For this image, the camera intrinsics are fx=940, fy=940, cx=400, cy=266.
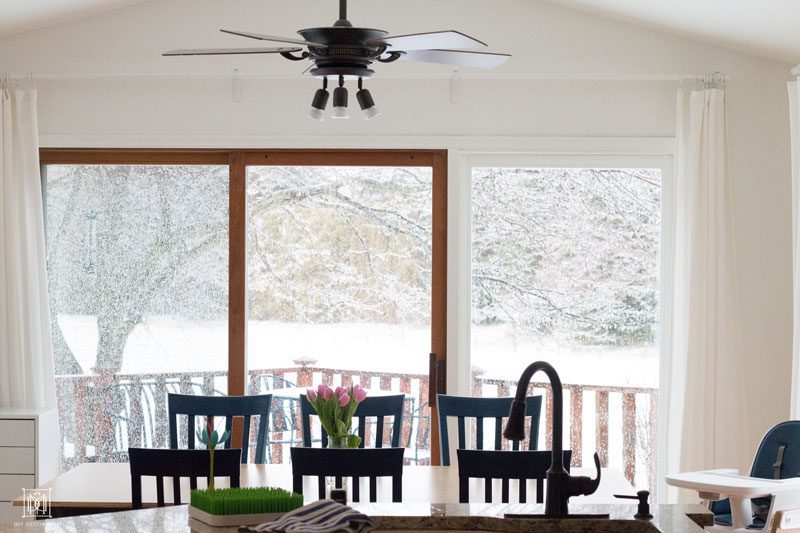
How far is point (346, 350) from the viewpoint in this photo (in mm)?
5000

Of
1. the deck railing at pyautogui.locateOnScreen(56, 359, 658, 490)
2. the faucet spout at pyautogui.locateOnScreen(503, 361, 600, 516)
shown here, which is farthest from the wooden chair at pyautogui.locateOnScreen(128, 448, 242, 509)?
the deck railing at pyautogui.locateOnScreen(56, 359, 658, 490)

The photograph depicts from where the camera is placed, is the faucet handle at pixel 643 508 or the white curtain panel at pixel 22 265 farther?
the white curtain panel at pixel 22 265

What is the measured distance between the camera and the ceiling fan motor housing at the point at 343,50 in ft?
8.72

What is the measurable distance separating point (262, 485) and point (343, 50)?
63.7 inches

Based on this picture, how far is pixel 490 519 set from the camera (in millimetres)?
2025

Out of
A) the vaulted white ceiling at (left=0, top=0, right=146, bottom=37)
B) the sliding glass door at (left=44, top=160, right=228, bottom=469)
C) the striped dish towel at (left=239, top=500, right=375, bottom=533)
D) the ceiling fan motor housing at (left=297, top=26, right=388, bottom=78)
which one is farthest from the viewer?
the sliding glass door at (left=44, top=160, right=228, bottom=469)

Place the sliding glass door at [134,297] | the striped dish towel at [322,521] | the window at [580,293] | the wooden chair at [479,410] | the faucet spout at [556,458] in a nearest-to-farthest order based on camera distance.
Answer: the striped dish towel at [322,521]
the faucet spout at [556,458]
the wooden chair at [479,410]
the window at [580,293]
the sliding glass door at [134,297]

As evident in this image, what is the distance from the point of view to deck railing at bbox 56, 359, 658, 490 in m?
4.94

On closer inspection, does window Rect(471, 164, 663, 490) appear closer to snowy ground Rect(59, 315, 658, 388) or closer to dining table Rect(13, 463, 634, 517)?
snowy ground Rect(59, 315, 658, 388)

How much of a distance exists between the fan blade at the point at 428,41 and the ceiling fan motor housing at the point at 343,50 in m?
0.03

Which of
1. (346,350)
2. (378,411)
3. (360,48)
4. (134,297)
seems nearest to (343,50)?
(360,48)

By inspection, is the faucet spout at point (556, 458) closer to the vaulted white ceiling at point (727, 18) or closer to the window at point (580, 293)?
the vaulted white ceiling at point (727, 18)

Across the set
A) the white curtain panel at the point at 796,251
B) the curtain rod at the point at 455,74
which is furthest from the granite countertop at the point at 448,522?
the curtain rod at the point at 455,74

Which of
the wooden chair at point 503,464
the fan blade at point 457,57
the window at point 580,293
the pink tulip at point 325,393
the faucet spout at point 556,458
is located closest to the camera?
the faucet spout at point 556,458
